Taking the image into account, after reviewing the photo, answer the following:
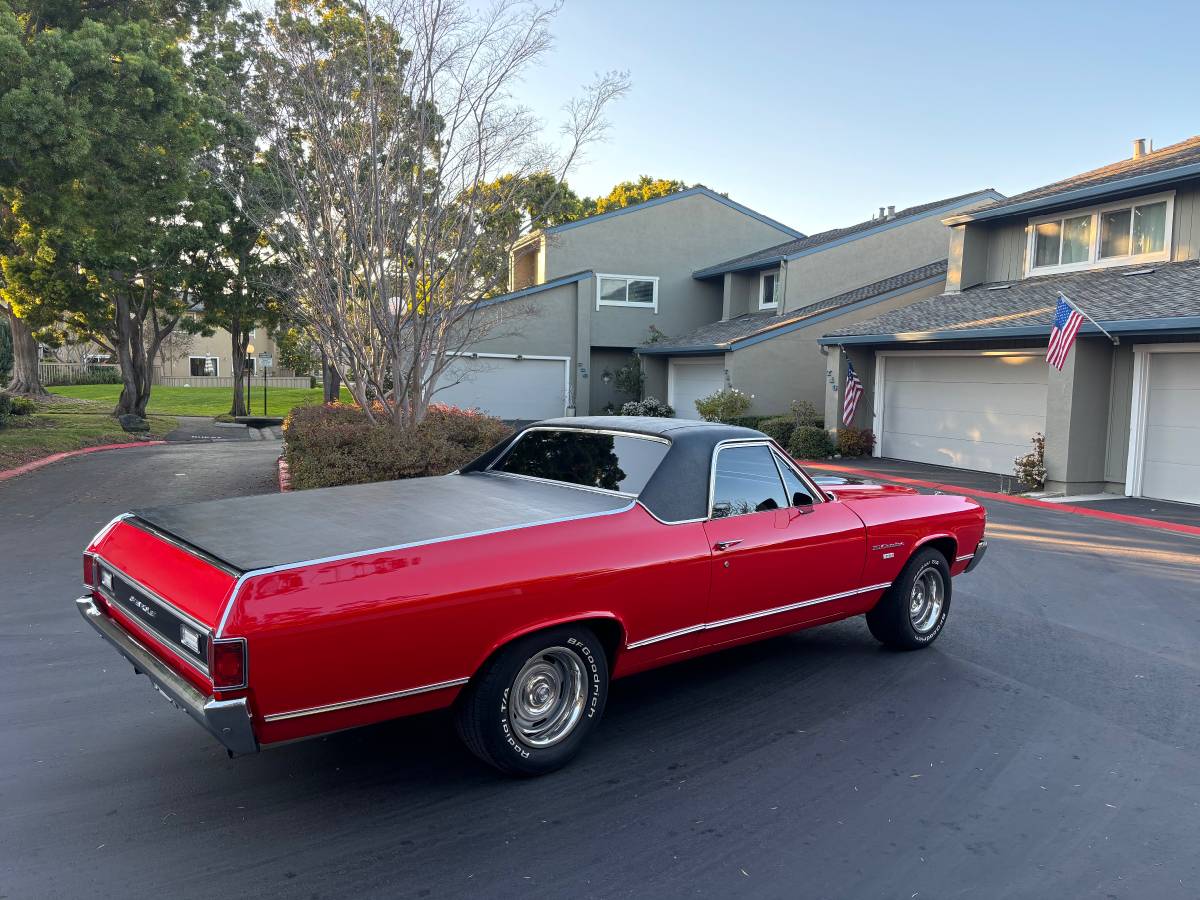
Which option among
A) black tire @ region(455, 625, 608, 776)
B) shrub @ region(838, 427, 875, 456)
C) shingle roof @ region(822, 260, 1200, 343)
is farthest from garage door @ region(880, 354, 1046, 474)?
black tire @ region(455, 625, 608, 776)

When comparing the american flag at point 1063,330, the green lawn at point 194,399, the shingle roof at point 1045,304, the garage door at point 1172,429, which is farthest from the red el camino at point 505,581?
the green lawn at point 194,399

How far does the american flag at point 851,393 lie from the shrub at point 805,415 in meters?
1.33

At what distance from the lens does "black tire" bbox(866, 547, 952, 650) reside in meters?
5.74

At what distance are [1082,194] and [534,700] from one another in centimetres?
1630

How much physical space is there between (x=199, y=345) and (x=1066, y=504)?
64600 mm

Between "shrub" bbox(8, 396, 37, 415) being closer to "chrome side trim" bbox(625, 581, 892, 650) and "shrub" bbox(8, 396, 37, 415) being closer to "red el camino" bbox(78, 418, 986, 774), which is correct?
"red el camino" bbox(78, 418, 986, 774)

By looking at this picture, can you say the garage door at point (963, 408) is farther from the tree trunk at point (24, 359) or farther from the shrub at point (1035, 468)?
the tree trunk at point (24, 359)

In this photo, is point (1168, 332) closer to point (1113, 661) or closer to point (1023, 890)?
point (1113, 661)

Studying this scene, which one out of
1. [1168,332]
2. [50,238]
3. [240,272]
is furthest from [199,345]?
[1168,332]

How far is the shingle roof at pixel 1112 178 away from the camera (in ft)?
49.0

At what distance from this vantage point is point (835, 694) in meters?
5.11

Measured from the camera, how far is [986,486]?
14727mm

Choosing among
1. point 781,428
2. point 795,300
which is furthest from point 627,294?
point 781,428

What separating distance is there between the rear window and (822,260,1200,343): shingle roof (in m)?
10.6
